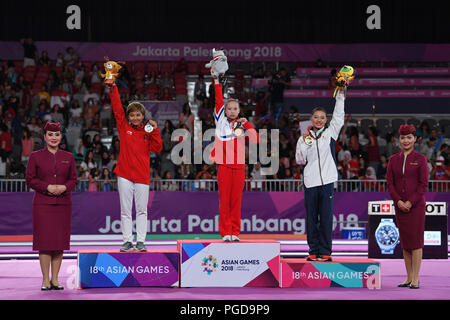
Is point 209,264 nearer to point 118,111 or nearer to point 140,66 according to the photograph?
point 118,111

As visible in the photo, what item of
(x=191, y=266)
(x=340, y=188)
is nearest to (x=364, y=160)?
(x=340, y=188)

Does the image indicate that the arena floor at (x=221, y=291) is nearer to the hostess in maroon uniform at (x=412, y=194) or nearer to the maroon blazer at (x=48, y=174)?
the hostess in maroon uniform at (x=412, y=194)

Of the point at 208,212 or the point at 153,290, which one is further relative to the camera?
the point at 208,212

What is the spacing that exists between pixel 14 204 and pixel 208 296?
1038cm

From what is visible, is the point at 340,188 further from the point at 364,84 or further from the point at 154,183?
the point at 364,84

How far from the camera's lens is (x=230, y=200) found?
8711 mm

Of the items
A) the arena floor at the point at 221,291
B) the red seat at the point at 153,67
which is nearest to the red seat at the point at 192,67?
the red seat at the point at 153,67

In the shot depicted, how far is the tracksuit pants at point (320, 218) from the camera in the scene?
8.55m

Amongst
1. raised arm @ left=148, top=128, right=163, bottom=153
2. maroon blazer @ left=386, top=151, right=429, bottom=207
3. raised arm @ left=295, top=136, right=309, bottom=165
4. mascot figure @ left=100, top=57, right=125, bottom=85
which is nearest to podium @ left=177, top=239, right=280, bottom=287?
raised arm @ left=295, top=136, right=309, bottom=165

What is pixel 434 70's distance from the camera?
22938 millimetres

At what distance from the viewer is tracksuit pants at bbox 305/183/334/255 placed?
855 cm

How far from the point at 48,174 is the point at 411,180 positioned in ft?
15.9

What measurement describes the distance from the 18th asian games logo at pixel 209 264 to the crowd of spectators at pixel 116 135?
333 inches

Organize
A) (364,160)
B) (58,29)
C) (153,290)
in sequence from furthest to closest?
(58,29), (364,160), (153,290)
